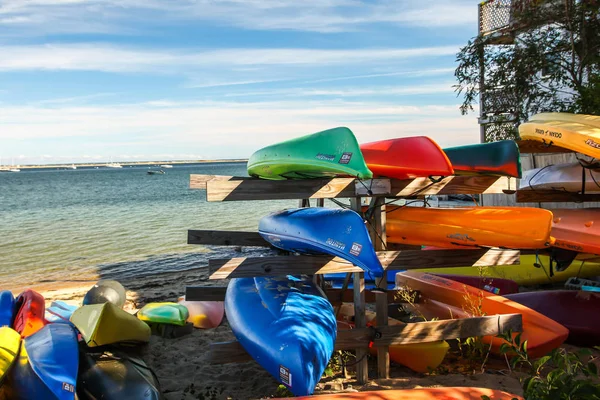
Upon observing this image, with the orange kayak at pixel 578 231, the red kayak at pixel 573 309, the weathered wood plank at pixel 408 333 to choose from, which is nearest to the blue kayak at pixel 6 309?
the weathered wood plank at pixel 408 333

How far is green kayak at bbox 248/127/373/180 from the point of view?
418 centimetres

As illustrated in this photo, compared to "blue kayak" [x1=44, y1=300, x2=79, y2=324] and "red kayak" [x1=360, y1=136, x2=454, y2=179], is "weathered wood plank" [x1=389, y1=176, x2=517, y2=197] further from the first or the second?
"blue kayak" [x1=44, y1=300, x2=79, y2=324]

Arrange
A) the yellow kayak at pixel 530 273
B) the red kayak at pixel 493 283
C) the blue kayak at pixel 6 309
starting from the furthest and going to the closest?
the yellow kayak at pixel 530 273, the red kayak at pixel 493 283, the blue kayak at pixel 6 309

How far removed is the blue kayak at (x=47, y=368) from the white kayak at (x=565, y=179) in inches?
192

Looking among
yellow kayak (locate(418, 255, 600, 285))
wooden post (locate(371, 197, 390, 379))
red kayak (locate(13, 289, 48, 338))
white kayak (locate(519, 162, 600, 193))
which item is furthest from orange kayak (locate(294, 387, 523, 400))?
yellow kayak (locate(418, 255, 600, 285))

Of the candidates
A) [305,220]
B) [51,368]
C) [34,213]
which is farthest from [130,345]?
[34,213]

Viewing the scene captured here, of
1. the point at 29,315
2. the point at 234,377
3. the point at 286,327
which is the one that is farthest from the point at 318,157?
the point at 29,315

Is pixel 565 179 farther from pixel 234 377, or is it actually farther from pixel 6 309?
pixel 6 309

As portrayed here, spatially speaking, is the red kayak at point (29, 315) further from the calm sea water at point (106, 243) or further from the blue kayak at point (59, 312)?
the calm sea water at point (106, 243)

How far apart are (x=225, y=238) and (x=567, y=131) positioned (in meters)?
3.46

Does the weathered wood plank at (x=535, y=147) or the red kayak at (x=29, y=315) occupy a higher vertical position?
the weathered wood plank at (x=535, y=147)

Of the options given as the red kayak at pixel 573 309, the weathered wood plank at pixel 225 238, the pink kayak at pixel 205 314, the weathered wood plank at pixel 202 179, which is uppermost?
the weathered wood plank at pixel 202 179

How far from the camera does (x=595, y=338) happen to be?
516 centimetres

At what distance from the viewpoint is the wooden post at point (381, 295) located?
454 cm
